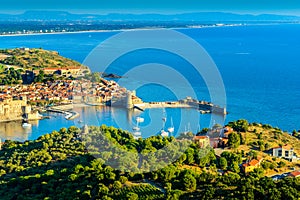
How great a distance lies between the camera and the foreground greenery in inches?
304

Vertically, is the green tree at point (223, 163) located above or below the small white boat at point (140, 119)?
above

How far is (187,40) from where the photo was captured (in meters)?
45.6

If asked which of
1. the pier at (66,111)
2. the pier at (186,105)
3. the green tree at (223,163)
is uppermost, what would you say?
the green tree at (223,163)

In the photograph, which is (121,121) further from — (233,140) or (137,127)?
(233,140)

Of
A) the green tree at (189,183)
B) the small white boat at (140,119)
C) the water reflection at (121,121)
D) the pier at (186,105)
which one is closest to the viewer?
the green tree at (189,183)

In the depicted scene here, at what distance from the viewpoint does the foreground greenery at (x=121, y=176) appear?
772 cm

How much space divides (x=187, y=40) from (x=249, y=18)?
136 m

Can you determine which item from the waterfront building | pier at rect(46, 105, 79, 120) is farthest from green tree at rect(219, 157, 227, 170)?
pier at rect(46, 105, 79, 120)

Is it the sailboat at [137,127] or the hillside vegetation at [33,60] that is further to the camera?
the hillside vegetation at [33,60]

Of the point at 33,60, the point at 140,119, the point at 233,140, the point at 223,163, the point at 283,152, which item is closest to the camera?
the point at 223,163

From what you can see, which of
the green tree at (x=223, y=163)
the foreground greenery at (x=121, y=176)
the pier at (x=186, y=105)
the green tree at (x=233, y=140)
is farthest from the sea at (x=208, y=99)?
the green tree at (x=223, y=163)

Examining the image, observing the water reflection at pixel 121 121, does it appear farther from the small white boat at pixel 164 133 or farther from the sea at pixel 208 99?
the small white boat at pixel 164 133

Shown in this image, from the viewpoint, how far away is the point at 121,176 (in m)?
8.45

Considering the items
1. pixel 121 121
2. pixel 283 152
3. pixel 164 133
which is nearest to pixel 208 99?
pixel 121 121
